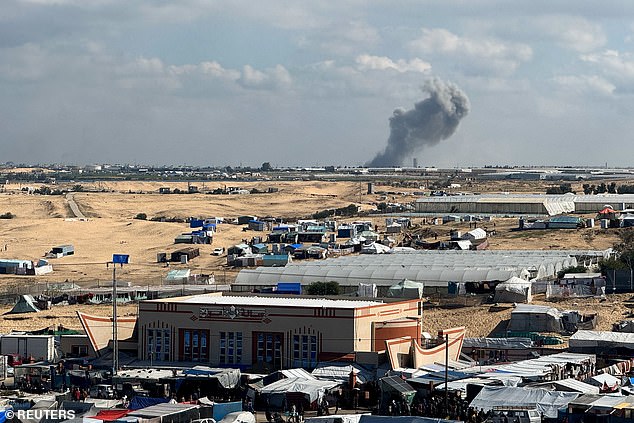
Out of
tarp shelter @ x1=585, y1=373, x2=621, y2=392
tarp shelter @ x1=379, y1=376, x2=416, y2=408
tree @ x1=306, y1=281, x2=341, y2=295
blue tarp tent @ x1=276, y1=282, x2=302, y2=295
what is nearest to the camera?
tarp shelter @ x1=379, y1=376, x2=416, y2=408

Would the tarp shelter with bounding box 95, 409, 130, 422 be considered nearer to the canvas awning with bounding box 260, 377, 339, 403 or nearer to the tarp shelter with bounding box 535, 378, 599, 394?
the canvas awning with bounding box 260, 377, 339, 403

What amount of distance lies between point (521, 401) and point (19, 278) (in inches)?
1565

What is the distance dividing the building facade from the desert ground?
785cm

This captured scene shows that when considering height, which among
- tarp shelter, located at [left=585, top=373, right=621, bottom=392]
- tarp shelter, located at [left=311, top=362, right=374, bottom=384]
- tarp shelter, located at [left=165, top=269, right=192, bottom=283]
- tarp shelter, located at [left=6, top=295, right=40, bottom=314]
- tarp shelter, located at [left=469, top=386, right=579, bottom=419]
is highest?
tarp shelter, located at [left=469, top=386, right=579, bottom=419]

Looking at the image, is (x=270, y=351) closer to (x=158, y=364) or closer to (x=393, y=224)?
(x=158, y=364)

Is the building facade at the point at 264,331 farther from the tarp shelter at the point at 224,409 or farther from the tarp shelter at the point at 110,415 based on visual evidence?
the tarp shelter at the point at 110,415

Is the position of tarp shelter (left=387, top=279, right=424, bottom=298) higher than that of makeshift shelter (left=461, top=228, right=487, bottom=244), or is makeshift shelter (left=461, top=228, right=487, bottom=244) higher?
makeshift shelter (left=461, top=228, right=487, bottom=244)

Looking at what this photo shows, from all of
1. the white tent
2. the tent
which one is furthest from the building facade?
the white tent

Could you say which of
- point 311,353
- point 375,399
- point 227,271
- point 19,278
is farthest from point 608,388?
point 19,278

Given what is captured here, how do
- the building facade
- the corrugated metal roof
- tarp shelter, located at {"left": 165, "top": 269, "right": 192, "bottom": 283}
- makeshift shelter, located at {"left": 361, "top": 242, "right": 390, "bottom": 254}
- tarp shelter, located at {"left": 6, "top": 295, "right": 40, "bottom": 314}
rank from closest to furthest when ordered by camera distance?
the building facade < the corrugated metal roof < tarp shelter, located at {"left": 6, "top": 295, "right": 40, "bottom": 314} < tarp shelter, located at {"left": 165, "top": 269, "right": 192, "bottom": 283} < makeshift shelter, located at {"left": 361, "top": 242, "right": 390, "bottom": 254}

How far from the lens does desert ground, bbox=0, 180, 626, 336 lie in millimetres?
45969

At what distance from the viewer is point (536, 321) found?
41719 millimetres
